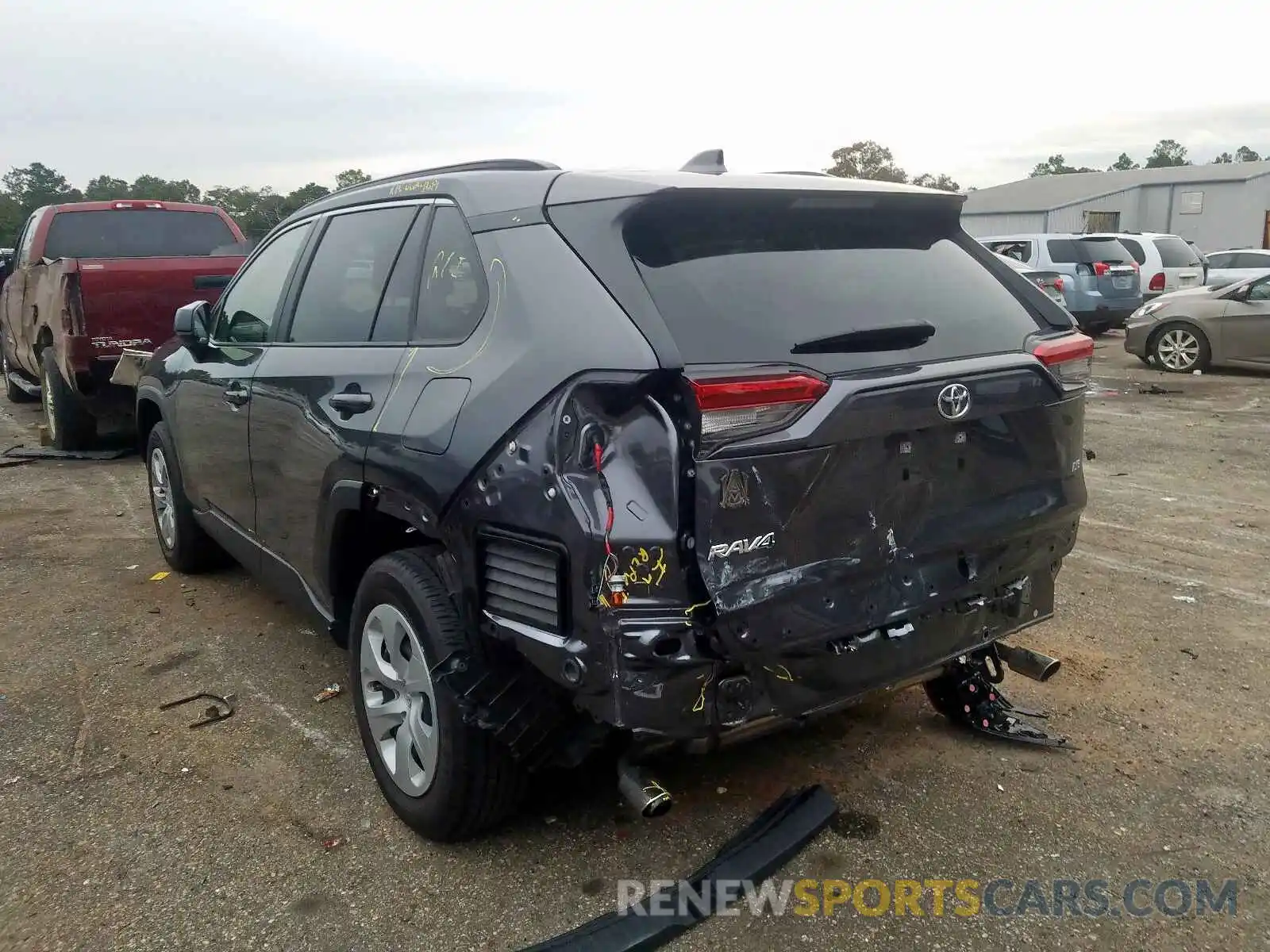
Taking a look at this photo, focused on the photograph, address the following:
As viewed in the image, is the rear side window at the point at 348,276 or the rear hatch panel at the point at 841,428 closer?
the rear hatch panel at the point at 841,428

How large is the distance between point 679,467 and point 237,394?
2498 mm

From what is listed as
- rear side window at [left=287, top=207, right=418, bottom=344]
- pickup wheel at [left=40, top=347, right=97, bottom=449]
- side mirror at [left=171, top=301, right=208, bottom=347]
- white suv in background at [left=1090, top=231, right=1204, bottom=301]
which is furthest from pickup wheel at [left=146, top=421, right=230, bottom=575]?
white suv in background at [left=1090, top=231, right=1204, bottom=301]

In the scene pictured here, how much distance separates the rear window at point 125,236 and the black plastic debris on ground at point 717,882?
8.19 m

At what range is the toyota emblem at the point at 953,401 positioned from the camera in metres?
2.58

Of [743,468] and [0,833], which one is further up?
[743,468]

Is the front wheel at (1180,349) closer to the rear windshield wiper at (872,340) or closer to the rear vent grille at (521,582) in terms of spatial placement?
the rear windshield wiper at (872,340)

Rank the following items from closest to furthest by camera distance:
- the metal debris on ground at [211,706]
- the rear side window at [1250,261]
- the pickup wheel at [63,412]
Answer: the metal debris on ground at [211,706]
the pickup wheel at [63,412]
the rear side window at [1250,261]

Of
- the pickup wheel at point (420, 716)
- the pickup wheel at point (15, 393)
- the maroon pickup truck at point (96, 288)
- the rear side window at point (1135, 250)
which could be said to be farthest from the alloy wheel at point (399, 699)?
the rear side window at point (1135, 250)

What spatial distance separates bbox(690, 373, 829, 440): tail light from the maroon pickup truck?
656 cm

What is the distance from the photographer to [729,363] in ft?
7.69

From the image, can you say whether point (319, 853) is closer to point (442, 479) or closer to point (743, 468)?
point (442, 479)

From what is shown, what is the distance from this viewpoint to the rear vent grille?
2395 millimetres

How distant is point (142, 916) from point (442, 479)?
4.63 ft

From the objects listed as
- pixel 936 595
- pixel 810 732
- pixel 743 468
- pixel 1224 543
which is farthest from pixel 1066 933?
pixel 1224 543
